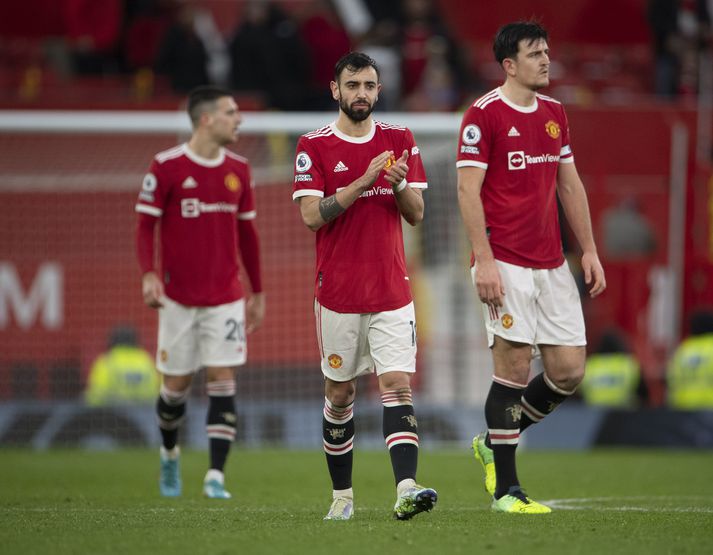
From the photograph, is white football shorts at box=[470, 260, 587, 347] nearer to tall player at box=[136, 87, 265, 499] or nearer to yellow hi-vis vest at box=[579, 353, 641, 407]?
tall player at box=[136, 87, 265, 499]

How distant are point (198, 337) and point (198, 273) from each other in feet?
1.53

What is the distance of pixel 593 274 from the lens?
767cm

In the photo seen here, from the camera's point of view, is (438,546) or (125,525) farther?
(125,525)

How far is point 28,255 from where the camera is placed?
51.7 ft

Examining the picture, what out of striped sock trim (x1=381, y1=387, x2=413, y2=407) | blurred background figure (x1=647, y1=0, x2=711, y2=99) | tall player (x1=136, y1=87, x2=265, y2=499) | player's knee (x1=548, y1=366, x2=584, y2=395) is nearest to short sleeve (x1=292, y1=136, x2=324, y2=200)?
striped sock trim (x1=381, y1=387, x2=413, y2=407)

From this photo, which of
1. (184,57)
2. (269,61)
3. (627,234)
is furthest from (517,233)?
(184,57)

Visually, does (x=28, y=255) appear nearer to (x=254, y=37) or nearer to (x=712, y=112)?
(x=254, y=37)

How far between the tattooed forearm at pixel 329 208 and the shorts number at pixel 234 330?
2660mm

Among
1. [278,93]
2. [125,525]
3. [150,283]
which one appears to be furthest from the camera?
[278,93]

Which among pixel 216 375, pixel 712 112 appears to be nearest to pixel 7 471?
pixel 216 375

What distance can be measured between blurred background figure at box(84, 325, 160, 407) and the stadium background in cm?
32

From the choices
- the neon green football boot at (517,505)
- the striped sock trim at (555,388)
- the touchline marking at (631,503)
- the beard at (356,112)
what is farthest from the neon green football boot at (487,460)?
the beard at (356,112)

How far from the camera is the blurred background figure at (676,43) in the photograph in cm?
1784

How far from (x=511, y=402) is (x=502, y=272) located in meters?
0.75
